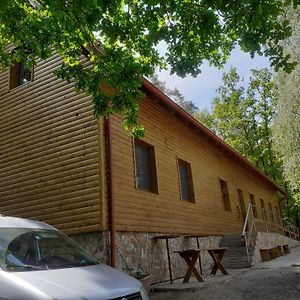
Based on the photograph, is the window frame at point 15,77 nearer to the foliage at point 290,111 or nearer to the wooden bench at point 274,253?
the foliage at point 290,111

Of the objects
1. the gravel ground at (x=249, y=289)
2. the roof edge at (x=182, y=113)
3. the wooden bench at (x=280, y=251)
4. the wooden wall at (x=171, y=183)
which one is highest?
the roof edge at (x=182, y=113)

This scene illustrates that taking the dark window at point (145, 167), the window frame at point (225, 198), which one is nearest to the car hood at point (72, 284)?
the dark window at point (145, 167)

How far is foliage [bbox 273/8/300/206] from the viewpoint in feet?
44.6

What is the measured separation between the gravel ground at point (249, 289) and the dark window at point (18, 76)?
26.4 ft

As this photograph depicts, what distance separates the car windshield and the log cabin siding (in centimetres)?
324

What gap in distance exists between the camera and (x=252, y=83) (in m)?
37.0

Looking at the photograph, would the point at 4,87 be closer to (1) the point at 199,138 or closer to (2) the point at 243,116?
(1) the point at 199,138

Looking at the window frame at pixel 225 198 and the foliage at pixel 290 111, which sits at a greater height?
the foliage at pixel 290 111

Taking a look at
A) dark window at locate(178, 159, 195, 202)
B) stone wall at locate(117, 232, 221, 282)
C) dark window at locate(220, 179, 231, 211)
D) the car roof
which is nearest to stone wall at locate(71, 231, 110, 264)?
stone wall at locate(117, 232, 221, 282)

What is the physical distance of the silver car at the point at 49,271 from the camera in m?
3.15

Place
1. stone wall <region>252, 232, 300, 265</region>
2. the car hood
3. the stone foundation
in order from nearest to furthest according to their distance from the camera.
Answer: the car hood → the stone foundation → stone wall <region>252, 232, 300, 265</region>

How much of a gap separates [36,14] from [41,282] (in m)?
6.32

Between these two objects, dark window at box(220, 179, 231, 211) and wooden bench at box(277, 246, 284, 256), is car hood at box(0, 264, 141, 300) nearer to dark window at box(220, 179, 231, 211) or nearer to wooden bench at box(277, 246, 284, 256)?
dark window at box(220, 179, 231, 211)

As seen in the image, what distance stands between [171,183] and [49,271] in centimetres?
844
